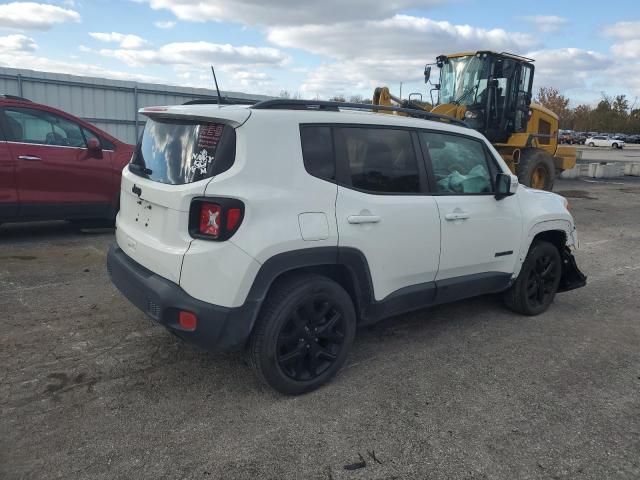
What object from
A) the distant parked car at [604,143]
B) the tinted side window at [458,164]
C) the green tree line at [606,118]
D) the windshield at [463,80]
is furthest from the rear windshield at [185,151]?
the green tree line at [606,118]

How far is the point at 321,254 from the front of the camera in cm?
319

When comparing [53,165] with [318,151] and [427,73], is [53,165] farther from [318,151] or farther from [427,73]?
[427,73]

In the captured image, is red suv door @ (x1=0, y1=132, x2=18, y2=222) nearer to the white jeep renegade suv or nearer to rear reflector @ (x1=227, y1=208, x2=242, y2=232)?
the white jeep renegade suv

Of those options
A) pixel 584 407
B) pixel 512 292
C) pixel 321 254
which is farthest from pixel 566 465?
pixel 512 292

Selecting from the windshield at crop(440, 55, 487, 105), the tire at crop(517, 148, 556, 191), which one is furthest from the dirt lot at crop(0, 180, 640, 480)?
the windshield at crop(440, 55, 487, 105)

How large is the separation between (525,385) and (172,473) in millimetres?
2359

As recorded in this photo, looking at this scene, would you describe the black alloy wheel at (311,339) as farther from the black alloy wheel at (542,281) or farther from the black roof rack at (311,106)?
the black alloy wheel at (542,281)

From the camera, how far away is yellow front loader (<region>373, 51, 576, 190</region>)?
12.3 m

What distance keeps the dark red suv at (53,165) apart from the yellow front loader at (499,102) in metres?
6.88

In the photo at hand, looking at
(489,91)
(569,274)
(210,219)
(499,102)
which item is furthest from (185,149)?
(499,102)

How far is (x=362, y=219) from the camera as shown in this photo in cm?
338

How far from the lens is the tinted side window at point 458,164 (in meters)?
3.99

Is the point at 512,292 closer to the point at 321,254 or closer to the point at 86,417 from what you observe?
the point at 321,254

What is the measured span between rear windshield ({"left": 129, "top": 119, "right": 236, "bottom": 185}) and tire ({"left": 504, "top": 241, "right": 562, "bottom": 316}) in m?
3.02
